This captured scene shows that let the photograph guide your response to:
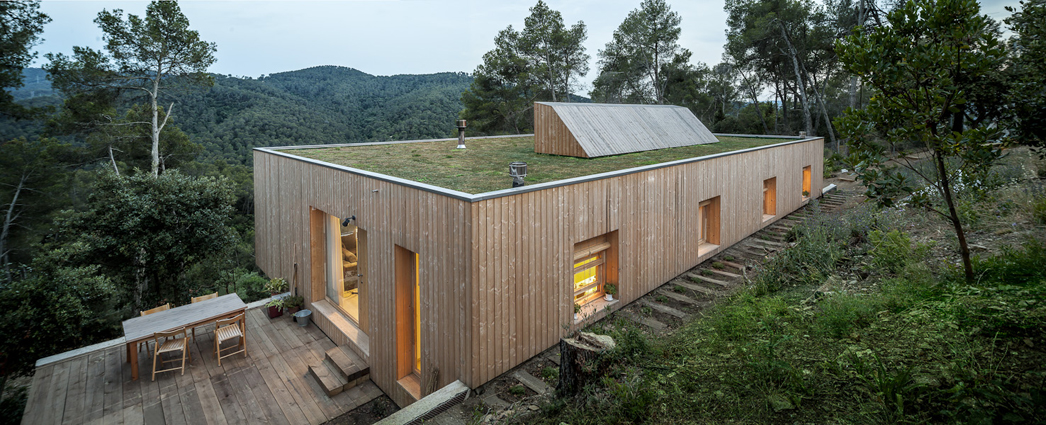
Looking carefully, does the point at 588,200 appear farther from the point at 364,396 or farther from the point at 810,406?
the point at 364,396

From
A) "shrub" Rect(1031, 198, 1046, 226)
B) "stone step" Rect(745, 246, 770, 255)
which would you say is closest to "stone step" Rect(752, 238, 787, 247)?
"stone step" Rect(745, 246, 770, 255)

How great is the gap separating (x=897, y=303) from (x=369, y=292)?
17.0 ft

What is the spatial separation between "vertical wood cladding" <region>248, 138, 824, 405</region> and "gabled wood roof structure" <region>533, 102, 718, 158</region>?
6.24 ft

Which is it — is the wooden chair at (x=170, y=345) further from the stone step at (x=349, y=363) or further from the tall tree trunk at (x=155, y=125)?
the tall tree trunk at (x=155, y=125)

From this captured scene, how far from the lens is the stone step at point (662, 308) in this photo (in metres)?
5.46

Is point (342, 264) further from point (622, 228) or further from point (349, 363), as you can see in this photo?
point (622, 228)

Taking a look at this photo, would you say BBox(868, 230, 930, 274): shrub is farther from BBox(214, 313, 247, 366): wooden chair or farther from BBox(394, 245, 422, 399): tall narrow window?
BBox(214, 313, 247, 366): wooden chair

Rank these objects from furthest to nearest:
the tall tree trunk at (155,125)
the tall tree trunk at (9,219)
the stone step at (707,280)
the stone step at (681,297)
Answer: the tall tree trunk at (155,125) < the tall tree trunk at (9,219) < the stone step at (707,280) < the stone step at (681,297)

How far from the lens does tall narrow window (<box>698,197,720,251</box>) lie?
7.70 m

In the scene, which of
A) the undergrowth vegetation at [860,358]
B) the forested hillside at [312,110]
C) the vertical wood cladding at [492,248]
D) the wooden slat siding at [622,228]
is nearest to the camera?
the undergrowth vegetation at [860,358]

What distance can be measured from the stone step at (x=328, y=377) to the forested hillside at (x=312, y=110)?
15.2m

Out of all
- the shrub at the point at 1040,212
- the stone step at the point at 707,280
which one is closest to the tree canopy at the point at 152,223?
the stone step at the point at 707,280

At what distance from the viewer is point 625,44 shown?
22.9 metres

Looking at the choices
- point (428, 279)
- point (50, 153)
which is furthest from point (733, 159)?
point (50, 153)
